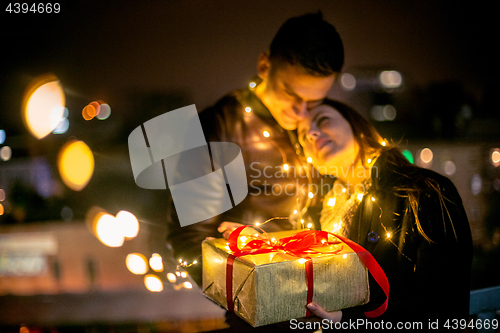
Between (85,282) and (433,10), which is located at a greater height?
(433,10)

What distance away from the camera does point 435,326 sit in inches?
51.6

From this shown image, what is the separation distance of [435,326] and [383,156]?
66 centimetres

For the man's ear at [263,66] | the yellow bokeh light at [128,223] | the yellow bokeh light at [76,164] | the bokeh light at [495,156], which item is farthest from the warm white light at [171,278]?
the bokeh light at [495,156]

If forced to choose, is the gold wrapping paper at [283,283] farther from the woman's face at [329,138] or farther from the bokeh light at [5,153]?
the bokeh light at [5,153]

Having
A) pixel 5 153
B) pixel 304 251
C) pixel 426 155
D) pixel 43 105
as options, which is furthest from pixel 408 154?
pixel 5 153

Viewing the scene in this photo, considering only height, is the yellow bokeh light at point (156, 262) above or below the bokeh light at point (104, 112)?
below

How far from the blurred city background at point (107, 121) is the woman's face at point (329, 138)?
122mm

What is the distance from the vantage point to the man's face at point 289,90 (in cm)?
160

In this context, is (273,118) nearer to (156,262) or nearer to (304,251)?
(304,251)

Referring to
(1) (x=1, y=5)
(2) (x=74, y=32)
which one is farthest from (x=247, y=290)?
(1) (x=1, y=5)

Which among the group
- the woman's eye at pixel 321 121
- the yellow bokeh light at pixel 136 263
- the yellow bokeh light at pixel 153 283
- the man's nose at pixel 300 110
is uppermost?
the man's nose at pixel 300 110

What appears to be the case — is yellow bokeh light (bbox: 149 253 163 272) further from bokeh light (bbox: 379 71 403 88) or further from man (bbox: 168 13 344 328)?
bokeh light (bbox: 379 71 403 88)

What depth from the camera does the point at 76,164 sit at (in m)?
1.60

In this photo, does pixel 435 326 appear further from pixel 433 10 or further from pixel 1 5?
pixel 1 5
